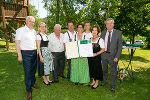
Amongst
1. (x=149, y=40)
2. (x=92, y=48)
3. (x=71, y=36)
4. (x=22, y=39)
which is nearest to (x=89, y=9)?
(x=71, y=36)

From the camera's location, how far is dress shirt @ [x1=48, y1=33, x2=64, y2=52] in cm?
465

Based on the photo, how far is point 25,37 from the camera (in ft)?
11.5

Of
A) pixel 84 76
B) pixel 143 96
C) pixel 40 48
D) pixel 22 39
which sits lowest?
pixel 143 96

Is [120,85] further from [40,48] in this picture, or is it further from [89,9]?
[89,9]

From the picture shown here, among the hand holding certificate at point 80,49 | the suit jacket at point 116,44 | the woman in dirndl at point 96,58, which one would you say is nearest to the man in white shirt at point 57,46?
the hand holding certificate at point 80,49

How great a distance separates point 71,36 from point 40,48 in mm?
1204

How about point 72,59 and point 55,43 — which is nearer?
point 72,59

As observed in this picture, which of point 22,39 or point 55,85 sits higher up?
point 22,39

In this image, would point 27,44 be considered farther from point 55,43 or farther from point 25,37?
point 55,43

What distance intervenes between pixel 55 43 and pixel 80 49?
108 centimetres

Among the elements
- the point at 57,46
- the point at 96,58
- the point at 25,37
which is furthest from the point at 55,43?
the point at 96,58

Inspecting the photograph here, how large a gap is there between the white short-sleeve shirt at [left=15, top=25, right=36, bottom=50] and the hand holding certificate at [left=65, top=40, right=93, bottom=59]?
1.14 m

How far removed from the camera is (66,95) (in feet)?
13.7

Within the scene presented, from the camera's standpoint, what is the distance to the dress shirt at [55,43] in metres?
4.65
